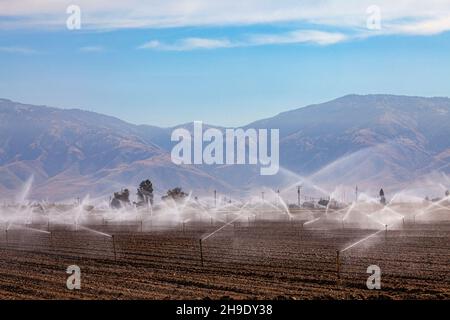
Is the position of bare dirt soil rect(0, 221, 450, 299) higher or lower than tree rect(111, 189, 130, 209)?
lower

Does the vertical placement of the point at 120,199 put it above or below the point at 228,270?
above

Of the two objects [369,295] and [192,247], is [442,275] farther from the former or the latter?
[192,247]

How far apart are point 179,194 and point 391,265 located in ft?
402

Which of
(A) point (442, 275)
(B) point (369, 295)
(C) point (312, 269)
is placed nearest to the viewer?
(B) point (369, 295)

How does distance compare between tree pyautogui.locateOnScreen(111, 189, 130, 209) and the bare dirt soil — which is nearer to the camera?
the bare dirt soil

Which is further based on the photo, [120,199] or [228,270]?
[120,199]

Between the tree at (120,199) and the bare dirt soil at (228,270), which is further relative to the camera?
the tree at (120,199)

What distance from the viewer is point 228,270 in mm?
32562

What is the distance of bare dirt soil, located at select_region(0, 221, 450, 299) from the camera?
84.9 ft

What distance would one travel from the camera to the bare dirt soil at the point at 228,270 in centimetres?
2588

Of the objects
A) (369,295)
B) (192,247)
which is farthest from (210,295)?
(192,247)

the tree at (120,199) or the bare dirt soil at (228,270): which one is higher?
the tree at (120,199)
